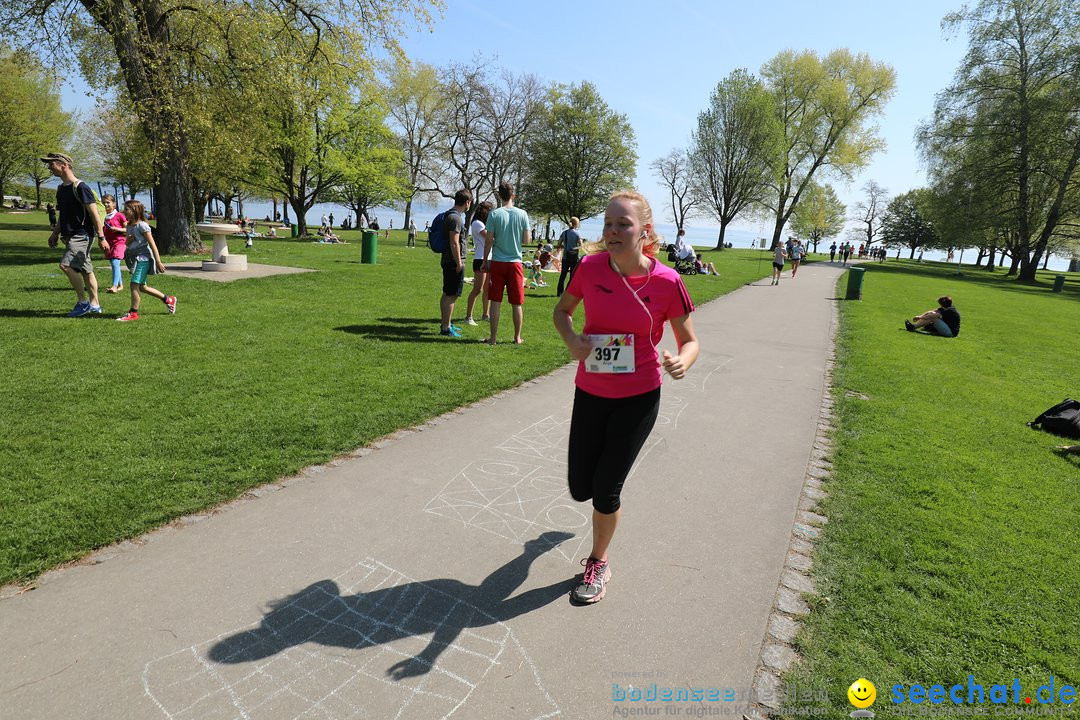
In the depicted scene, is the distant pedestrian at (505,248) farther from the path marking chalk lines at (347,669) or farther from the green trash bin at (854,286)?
the green trash bin at (854,286)

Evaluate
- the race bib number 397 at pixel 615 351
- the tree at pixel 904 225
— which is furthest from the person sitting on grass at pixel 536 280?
the tree at pixel 904 225

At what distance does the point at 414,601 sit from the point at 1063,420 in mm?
7269

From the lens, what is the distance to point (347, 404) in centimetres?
549

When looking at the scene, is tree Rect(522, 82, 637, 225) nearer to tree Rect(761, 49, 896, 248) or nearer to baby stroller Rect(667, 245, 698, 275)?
tree Rect(761, 49, 896, 248)

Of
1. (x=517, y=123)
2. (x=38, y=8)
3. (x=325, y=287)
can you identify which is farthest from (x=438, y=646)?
(x=517, y=123)

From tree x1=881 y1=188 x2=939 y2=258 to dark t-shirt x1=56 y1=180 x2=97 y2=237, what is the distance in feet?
296

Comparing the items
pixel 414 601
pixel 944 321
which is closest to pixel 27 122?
pixel 414 601

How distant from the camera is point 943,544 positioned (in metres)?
3.65

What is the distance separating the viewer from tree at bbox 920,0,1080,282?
33.1m

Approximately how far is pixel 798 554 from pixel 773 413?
302 centimetres

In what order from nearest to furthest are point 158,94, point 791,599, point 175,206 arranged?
1. point 791,599
2. point 158,94
3. point 175,206

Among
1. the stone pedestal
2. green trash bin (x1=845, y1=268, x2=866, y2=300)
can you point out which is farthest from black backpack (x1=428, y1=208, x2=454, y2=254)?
green trash bin (x1=845, y1=268, x2=866, y2=300)

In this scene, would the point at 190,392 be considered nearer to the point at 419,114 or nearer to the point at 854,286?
the point at 854,286

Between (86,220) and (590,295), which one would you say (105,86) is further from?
(590,295)
